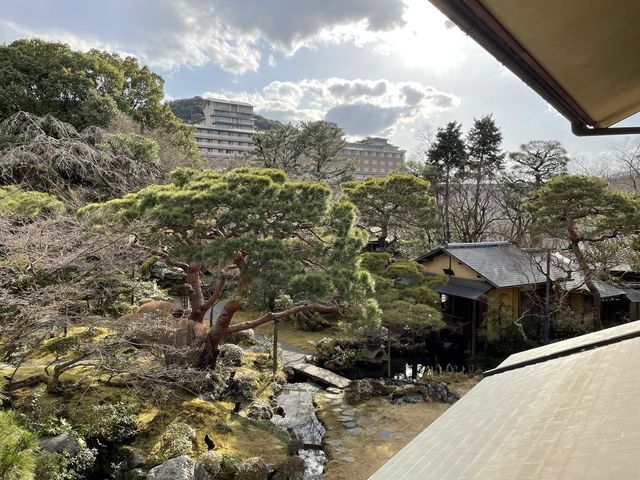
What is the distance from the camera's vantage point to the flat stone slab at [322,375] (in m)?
9.84

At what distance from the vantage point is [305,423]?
26.7 ft

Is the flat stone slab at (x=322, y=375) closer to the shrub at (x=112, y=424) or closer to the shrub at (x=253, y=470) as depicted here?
the shrub at (x=253, y=470)

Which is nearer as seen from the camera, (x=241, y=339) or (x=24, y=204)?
(x=24, y=204)

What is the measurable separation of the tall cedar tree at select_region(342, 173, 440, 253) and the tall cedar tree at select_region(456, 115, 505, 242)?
241 inches

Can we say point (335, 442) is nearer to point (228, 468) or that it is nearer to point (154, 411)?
point (228, 468)

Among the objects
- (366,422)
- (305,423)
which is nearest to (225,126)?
(305,423)

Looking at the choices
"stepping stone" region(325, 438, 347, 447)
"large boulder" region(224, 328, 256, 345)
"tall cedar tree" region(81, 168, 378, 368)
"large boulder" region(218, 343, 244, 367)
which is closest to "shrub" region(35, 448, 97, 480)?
"tall cedar tree" region(81, 168, 378, 368)

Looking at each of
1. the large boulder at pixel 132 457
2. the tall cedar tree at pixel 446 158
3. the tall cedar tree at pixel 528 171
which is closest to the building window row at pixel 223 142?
the tall cedar tree at pixel 446 158

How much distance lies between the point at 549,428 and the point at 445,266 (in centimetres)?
1375

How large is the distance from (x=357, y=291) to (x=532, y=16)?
6.23m

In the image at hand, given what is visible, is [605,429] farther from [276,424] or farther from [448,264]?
[448,264]

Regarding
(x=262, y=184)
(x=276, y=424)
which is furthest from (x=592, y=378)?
(x=276, y=424)

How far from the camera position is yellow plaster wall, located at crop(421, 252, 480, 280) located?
1377cm

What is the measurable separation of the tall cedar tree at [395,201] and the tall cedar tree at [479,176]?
20.1 feet
